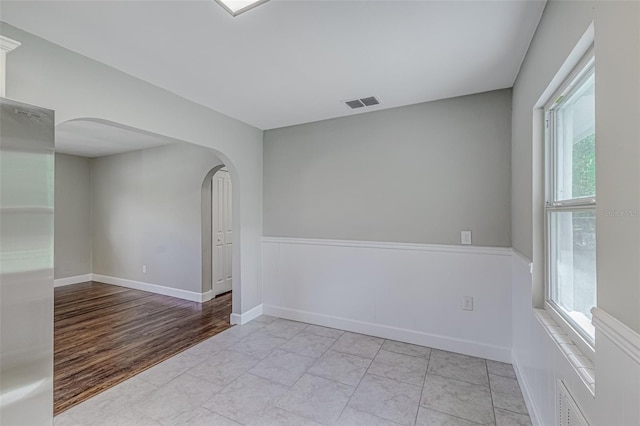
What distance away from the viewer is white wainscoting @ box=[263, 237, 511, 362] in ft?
8.61

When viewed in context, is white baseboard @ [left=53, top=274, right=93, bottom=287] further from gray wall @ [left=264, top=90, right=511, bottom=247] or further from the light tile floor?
gray wall @ [left=264, top=90, right=511, bottom=247]

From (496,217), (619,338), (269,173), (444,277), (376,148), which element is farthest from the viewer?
(269,173)

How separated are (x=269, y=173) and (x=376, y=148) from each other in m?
1.51

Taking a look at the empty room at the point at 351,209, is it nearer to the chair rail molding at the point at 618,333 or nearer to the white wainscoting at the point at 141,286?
the chair rail molding at the point at 618,333

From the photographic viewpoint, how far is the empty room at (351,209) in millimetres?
1191

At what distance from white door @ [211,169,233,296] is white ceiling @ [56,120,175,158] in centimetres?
106

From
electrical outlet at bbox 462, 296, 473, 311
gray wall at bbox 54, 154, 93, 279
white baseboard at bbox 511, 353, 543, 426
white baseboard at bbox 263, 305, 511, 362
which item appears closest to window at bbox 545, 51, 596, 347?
white baseboard at bbox 511, 353, 543, 426

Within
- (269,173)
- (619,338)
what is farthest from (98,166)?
(619,338)

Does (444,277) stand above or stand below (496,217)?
below

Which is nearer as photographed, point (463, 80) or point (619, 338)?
point (619, 338)

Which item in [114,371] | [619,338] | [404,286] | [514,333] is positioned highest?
[619,338]

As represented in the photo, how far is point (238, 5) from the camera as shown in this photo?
5.04 feet

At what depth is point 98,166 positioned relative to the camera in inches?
223

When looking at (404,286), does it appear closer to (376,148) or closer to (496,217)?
(496,217)
